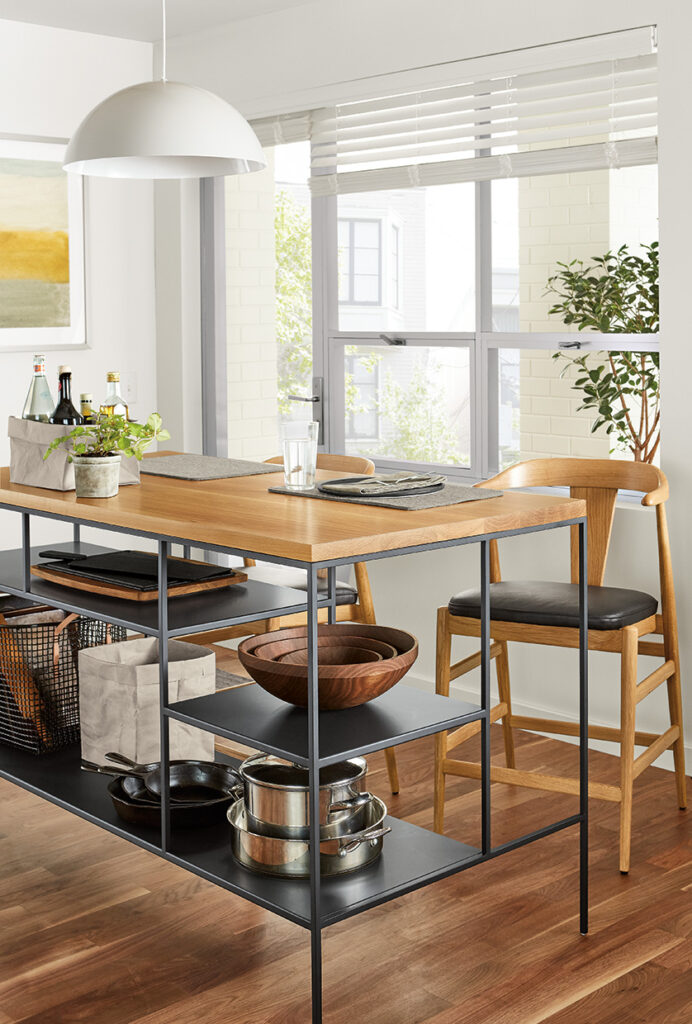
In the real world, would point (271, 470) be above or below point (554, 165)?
below

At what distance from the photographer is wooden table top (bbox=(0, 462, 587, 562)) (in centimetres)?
205

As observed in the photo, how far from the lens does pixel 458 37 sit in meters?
3.74

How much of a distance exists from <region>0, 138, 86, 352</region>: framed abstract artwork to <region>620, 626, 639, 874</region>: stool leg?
2.79 metres

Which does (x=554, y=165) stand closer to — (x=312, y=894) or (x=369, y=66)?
(x=369, y=66)

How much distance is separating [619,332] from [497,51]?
96cm

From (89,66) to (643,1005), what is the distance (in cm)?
399

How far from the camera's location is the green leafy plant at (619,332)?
11.7 ft

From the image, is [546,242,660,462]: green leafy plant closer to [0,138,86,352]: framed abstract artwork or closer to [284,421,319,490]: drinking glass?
[284,421,319,490]: drinking glass

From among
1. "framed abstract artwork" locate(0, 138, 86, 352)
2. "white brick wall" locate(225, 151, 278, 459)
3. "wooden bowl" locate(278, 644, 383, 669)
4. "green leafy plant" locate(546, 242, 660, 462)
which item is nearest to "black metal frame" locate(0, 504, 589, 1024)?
"wooden bowl" locate(278, 644, 383, 669)

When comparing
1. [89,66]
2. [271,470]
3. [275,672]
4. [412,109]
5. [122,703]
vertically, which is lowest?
[122,703]

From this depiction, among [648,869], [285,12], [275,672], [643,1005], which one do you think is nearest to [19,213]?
[285,12]

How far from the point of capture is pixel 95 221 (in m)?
4.77

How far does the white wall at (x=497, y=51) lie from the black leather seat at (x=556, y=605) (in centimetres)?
42

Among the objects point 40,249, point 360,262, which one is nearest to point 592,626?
point 360,262
